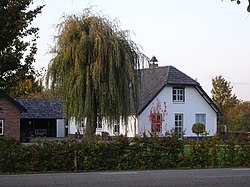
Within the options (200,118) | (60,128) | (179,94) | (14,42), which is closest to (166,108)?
(179,94)

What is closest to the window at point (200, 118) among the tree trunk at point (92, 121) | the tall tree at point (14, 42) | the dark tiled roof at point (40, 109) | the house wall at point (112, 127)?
the house wall at point (112, 127)

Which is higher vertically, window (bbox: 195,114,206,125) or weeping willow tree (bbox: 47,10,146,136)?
weeping willow tree (bbox: 47,10,146,136)

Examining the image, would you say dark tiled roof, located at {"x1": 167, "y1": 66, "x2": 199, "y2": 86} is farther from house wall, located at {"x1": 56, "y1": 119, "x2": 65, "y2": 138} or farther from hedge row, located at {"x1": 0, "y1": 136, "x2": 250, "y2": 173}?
hedge row, located at {"x1": 0, "y1": 136, "x2": 250, "y2": 173}

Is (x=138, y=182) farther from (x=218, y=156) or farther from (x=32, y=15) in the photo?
(x=218, y=156)

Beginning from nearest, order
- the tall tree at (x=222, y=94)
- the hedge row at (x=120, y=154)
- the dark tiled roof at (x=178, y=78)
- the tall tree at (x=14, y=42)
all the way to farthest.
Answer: the tall tree at (x=14, y=42) → the hedge row at (x=120, y=154) → the dark tiled roof at (x=178, y=78) → the tall tree at (x=222, y=94)

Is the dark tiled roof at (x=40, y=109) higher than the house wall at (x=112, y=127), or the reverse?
the dark tiled roof at (x=40, y=109)

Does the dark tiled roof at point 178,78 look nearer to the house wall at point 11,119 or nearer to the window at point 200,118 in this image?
the window at point 200,118

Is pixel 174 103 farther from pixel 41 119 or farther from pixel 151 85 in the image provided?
pixel 41 119

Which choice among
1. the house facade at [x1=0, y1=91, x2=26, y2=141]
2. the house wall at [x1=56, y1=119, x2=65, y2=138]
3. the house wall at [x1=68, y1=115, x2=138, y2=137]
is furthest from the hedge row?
the house wall at [x1=56, y1=119, x2=65, y2=138]

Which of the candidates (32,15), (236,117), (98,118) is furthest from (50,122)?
(32,15)

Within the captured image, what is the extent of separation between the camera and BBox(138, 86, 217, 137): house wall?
53.3 metres

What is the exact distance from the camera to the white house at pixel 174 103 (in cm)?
5334

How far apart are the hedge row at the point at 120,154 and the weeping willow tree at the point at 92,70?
11.1 metres

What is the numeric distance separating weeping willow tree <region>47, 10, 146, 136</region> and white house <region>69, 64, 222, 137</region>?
15900 millimetres
